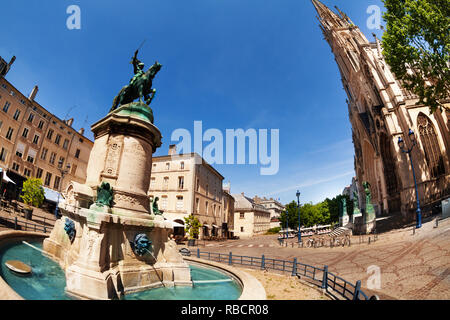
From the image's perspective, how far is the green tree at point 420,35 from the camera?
14.9 m

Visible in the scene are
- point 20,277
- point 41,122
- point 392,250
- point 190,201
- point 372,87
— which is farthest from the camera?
point 372,87

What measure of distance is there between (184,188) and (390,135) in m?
32.6

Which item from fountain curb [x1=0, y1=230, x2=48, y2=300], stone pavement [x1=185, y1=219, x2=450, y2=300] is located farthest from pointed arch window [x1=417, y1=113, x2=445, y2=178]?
fountain curb [x1=0, y1=230, x2=48, y2=300]

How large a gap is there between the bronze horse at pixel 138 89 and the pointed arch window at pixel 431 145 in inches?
1354

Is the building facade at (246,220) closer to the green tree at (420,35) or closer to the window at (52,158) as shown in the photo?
the window at (52,158)

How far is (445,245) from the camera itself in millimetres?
10117

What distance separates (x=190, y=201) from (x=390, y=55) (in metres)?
30.2

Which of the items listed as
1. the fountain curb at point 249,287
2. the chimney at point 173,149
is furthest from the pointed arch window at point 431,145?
the chimney at point 173,149

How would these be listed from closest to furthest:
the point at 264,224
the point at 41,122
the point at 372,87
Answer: the point at 41,122, the point at 372,87, the point at 264,224

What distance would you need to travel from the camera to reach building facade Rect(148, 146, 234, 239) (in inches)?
1384

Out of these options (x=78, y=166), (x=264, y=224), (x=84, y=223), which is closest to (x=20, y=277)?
(x=84, y=223)

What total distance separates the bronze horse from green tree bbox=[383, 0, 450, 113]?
19.1 m

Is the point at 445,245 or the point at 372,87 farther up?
the point at 372,87

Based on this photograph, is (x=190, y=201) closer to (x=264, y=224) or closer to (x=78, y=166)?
(x=78, y=166)
